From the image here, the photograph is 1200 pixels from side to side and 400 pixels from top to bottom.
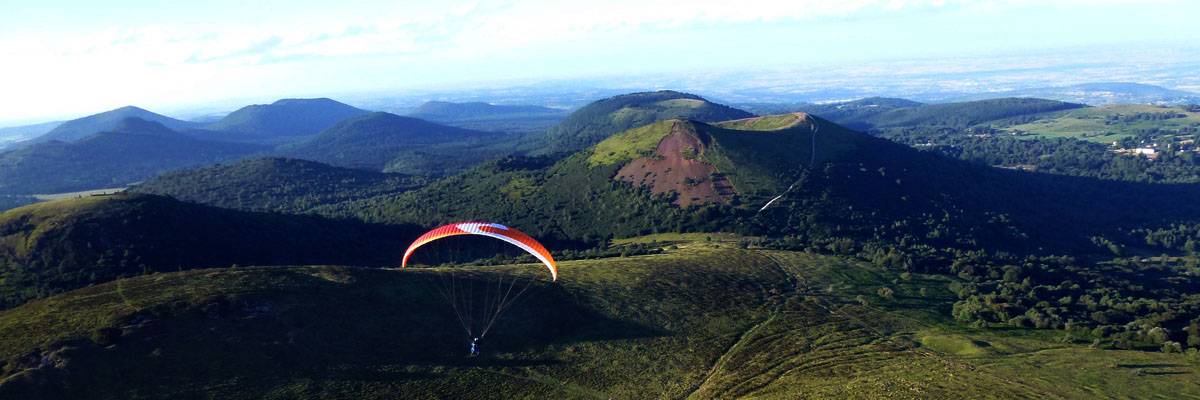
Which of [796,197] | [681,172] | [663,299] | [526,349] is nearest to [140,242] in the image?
[526,349]

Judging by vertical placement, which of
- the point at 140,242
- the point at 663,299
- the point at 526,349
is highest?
the point at 140,242

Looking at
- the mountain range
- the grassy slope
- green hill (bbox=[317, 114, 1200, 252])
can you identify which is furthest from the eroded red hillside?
the grassy slope

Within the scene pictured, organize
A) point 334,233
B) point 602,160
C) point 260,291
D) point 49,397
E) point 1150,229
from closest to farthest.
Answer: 1. point 49,397
2. point 260,291
3. point 334,233
4. point 1150,229
5. point 602,160

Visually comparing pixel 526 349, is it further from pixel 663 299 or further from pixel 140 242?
pixel 140 242

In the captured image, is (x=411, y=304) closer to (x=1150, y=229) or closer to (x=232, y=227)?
(x=232, y=227)

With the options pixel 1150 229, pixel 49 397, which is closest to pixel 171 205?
pixel 49 397

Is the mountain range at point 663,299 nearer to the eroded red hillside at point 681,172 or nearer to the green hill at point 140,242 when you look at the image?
the green hill at point 140,242

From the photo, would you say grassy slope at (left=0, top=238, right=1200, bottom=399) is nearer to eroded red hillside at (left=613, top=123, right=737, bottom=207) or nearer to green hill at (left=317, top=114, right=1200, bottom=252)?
green hill at (left=317, top=114, right=1200, bottom=252)
